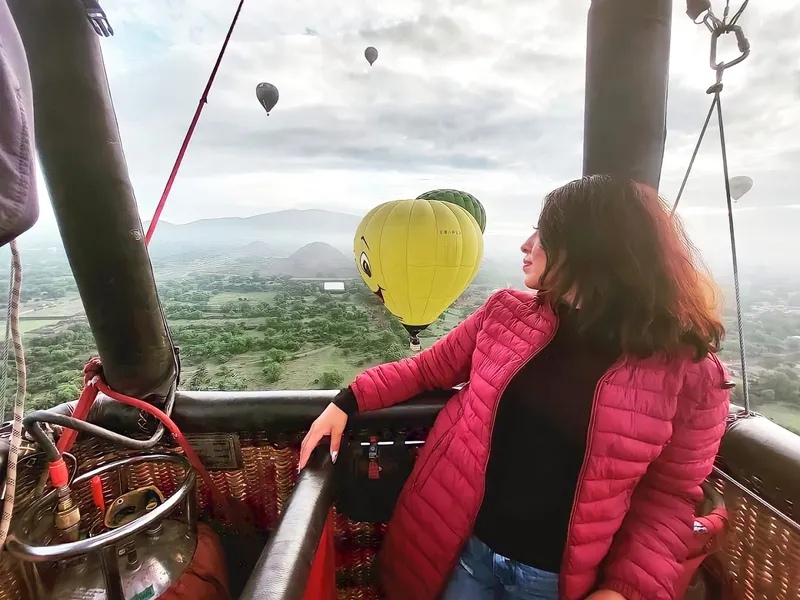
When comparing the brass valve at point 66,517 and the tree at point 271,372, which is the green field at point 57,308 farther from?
the tree at point 271,372

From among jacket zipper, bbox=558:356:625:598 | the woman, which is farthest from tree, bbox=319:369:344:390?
jacket zipper, bbox=558:356:625:598

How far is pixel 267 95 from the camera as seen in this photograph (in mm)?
1974

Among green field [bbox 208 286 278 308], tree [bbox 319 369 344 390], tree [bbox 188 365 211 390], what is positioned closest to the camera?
tree [bbox 188 365 211 390]

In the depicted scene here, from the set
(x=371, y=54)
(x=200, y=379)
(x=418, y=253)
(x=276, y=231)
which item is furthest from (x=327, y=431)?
(x=371, y=54)

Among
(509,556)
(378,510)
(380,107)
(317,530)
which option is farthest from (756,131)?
(317,530)

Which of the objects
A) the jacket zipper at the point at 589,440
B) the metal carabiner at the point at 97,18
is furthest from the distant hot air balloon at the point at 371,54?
Answer: the jacket zipper at the point at 589,440

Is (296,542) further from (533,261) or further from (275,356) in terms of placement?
(275,356)

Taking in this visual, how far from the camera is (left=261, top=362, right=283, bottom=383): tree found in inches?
60.1

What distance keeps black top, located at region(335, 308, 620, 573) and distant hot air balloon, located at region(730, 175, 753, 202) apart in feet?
2.53

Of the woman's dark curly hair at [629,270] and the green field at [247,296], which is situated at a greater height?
the woman's dark curly hair at [629,270]

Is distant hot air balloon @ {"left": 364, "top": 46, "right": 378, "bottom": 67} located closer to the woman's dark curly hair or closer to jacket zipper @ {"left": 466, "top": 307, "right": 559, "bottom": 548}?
the woman's dark curly hair

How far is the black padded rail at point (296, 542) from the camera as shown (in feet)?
2.15

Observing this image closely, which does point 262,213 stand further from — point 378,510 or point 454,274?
point 378,510

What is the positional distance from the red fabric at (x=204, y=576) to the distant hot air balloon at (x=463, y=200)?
1680 mm
